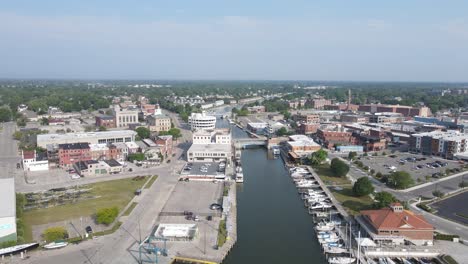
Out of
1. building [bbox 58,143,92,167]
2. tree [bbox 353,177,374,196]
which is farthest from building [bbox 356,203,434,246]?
building [bbox 58,143,92,167]

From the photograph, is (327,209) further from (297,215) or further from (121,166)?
(121,166)

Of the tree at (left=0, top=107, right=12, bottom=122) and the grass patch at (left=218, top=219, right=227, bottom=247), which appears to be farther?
the tree at (left=0, top=107, right=12, bottom=122)

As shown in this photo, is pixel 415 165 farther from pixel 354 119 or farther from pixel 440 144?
pixel 354 119

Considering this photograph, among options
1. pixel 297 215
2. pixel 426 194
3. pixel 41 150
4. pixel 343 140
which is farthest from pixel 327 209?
pixel 41 150

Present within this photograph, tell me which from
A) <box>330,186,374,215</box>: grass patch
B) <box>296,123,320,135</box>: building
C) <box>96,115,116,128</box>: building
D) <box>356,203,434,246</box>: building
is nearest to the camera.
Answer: <box>356,203,434,246</box>: building

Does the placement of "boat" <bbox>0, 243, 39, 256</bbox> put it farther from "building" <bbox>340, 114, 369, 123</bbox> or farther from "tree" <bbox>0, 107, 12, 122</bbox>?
"building" <bbox>340, 114, 369, 123</bbox>

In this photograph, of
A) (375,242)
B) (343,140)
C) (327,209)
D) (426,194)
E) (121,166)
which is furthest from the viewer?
(343,140)

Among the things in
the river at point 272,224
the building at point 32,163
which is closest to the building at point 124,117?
the building at point 32,163
